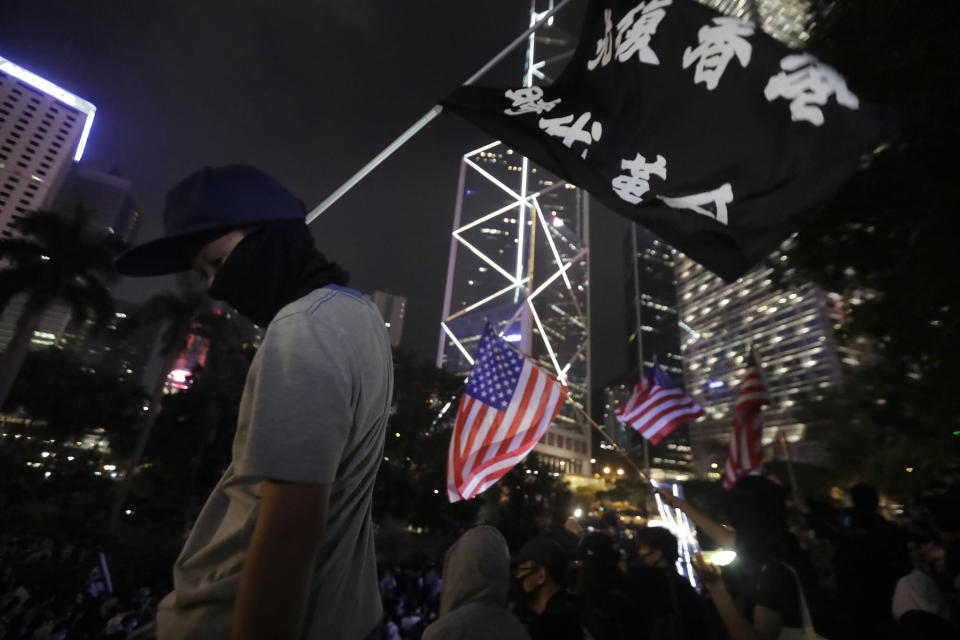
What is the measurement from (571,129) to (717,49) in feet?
2.78

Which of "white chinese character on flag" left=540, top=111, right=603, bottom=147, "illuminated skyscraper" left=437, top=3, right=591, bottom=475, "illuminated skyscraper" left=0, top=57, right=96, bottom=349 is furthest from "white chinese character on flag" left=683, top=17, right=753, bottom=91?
"illuminated skyscraper" left=437, top=3, right=591, bottom=475

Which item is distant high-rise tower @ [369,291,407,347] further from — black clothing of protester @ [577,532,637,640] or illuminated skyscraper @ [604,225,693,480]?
black clothing of protester @ [577,532,637,640]

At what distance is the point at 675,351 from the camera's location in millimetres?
150875

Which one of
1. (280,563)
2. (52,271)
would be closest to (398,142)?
(280,563)

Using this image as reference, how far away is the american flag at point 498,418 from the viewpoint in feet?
19.8

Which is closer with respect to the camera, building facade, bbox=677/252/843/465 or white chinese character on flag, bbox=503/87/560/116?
white chinese character on flag, bbox=503/87/560/116

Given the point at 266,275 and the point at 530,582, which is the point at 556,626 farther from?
the point at 266,275

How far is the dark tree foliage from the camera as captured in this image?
5121mm

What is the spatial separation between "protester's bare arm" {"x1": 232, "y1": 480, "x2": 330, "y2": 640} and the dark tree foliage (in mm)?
4769

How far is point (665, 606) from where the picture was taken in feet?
12.6

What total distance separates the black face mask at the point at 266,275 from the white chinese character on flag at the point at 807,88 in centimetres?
228

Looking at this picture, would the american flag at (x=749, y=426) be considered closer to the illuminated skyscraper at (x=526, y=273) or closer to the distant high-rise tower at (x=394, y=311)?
the illuminated skyscraper at (x=526, y=273)

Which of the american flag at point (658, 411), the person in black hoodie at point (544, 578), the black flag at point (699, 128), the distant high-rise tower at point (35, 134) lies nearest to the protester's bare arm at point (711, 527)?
the person in black hoodie at point (544, 578)

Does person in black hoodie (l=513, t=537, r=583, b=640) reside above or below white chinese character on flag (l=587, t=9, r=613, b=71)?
below
